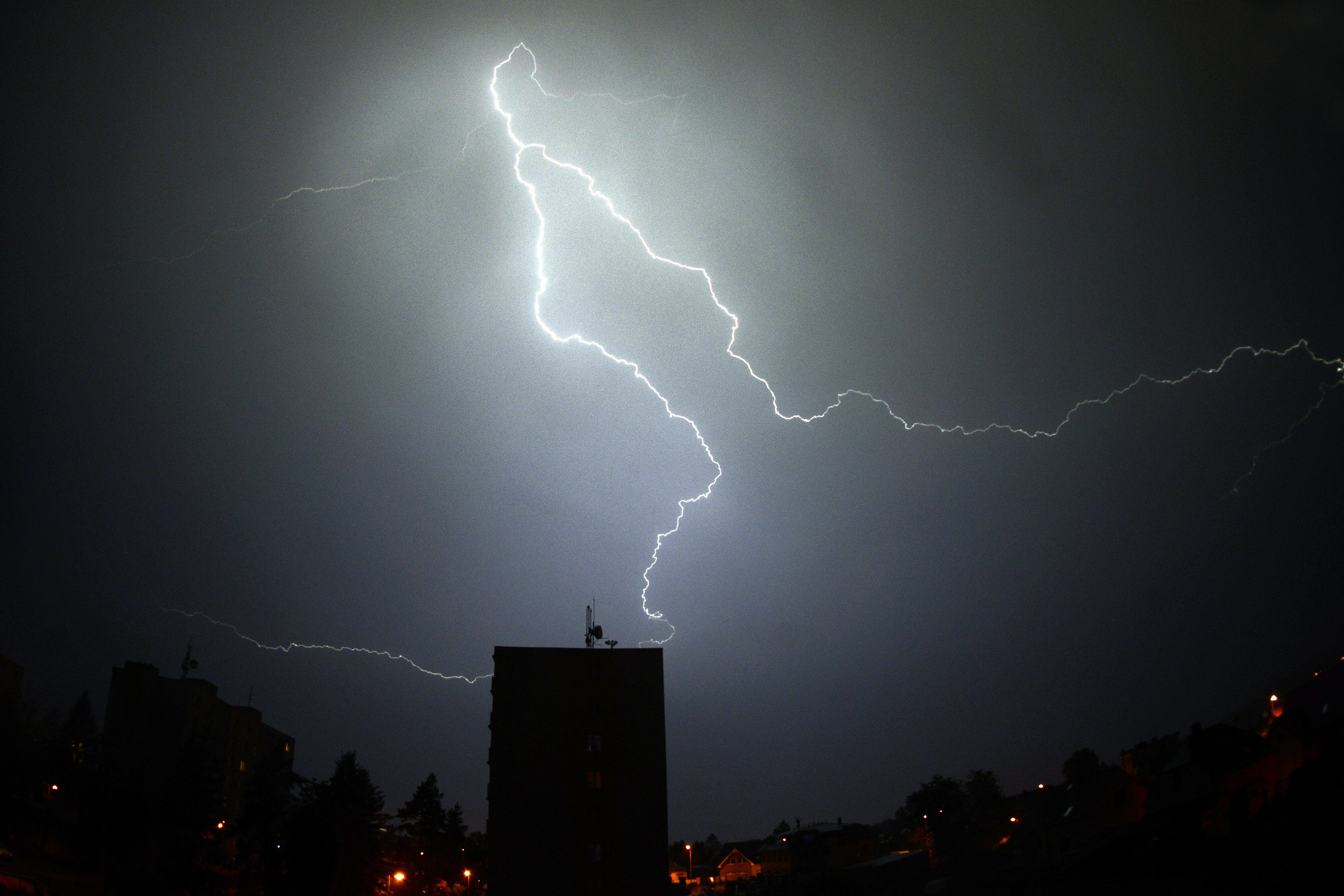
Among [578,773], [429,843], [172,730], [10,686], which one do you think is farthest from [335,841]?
[10,686]

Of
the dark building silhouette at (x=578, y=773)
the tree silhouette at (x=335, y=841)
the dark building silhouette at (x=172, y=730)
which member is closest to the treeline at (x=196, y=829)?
the tree silhouette at (x=335, y=841)

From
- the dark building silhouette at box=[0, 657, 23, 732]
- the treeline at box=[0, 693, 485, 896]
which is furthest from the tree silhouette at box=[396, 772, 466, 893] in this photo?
the dark building silhouette at box=[0, 657, 23, 732]

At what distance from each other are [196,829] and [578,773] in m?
14.2

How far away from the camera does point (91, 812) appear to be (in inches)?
1310

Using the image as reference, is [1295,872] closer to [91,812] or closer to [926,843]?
[91,812]

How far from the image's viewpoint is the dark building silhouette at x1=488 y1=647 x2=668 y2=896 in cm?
3284

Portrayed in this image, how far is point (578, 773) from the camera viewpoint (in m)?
34.3

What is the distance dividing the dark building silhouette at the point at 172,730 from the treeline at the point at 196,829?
318cm

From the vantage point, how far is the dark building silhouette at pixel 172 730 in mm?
47406

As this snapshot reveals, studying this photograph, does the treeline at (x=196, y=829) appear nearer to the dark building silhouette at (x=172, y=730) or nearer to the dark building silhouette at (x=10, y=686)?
the dark building silhouette at (x=172, y=730)

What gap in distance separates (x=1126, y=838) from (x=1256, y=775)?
6843 millimetres

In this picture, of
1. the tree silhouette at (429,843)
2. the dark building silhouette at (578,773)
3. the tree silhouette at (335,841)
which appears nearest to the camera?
the tree silhouette at (335,841)

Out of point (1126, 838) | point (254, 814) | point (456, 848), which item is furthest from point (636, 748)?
point (456, 848)

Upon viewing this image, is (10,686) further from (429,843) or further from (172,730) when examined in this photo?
(429,843)
